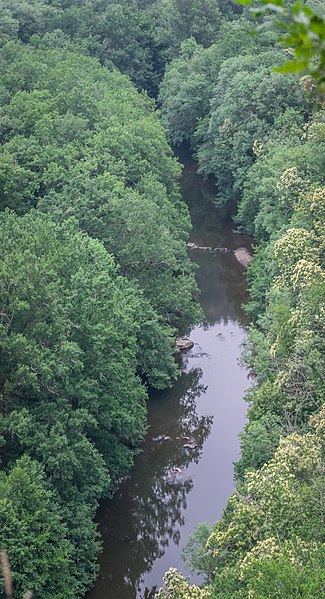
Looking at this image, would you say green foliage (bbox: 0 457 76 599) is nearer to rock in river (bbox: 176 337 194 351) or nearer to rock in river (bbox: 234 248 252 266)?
rock in river (bbox: 176 337 194 351)

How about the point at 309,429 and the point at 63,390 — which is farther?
the point at 63,390

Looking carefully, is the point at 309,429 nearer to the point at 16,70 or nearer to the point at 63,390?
the point at 63,390

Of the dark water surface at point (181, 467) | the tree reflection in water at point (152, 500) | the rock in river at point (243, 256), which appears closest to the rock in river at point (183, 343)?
the dark water surface at point (181, 467)

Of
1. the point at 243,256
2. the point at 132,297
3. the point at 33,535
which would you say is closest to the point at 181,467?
the point at 132,297

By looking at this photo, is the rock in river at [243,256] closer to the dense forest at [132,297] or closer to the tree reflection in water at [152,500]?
the dense forest at [132,297]

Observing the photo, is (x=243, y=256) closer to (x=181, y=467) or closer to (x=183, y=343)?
(x=183, y=343)

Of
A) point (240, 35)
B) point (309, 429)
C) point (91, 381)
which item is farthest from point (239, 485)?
point (240, 35)
